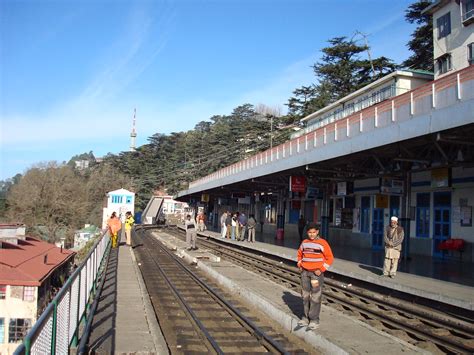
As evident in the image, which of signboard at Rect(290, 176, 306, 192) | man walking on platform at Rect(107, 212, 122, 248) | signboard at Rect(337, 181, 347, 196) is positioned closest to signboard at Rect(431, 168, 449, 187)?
signboard at Rect(337, 181, 347, 196)

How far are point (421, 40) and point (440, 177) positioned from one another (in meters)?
31.8

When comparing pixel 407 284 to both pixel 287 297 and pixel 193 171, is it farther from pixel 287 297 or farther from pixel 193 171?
pixel 193 171

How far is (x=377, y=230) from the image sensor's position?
23.6 meters

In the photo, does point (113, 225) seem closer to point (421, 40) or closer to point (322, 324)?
point (322, 324)

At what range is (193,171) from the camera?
90.8m

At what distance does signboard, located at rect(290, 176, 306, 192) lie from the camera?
23922 millimetres

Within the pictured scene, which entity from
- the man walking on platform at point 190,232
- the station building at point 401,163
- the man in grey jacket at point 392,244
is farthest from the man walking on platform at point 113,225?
the man in grey jacket at point 392,244

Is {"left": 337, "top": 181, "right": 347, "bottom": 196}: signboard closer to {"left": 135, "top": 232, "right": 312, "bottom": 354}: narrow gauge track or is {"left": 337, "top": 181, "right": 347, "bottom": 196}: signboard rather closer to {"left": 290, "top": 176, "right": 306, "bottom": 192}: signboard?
{"left": 290, "top": 176, "right": 306, "bottom": 192}: signboard

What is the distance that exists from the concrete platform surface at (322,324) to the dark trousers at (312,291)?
1.03 feet

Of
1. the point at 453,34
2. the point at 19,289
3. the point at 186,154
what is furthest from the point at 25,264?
the point at 186,154

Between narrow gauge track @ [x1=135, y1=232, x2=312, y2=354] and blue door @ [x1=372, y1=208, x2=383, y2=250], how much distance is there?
437 inches

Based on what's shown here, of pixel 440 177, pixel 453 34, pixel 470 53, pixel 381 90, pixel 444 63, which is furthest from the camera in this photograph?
pixel 444 63

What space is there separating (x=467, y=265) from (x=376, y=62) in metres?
34.1

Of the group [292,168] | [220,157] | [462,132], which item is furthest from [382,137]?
[220,157]
